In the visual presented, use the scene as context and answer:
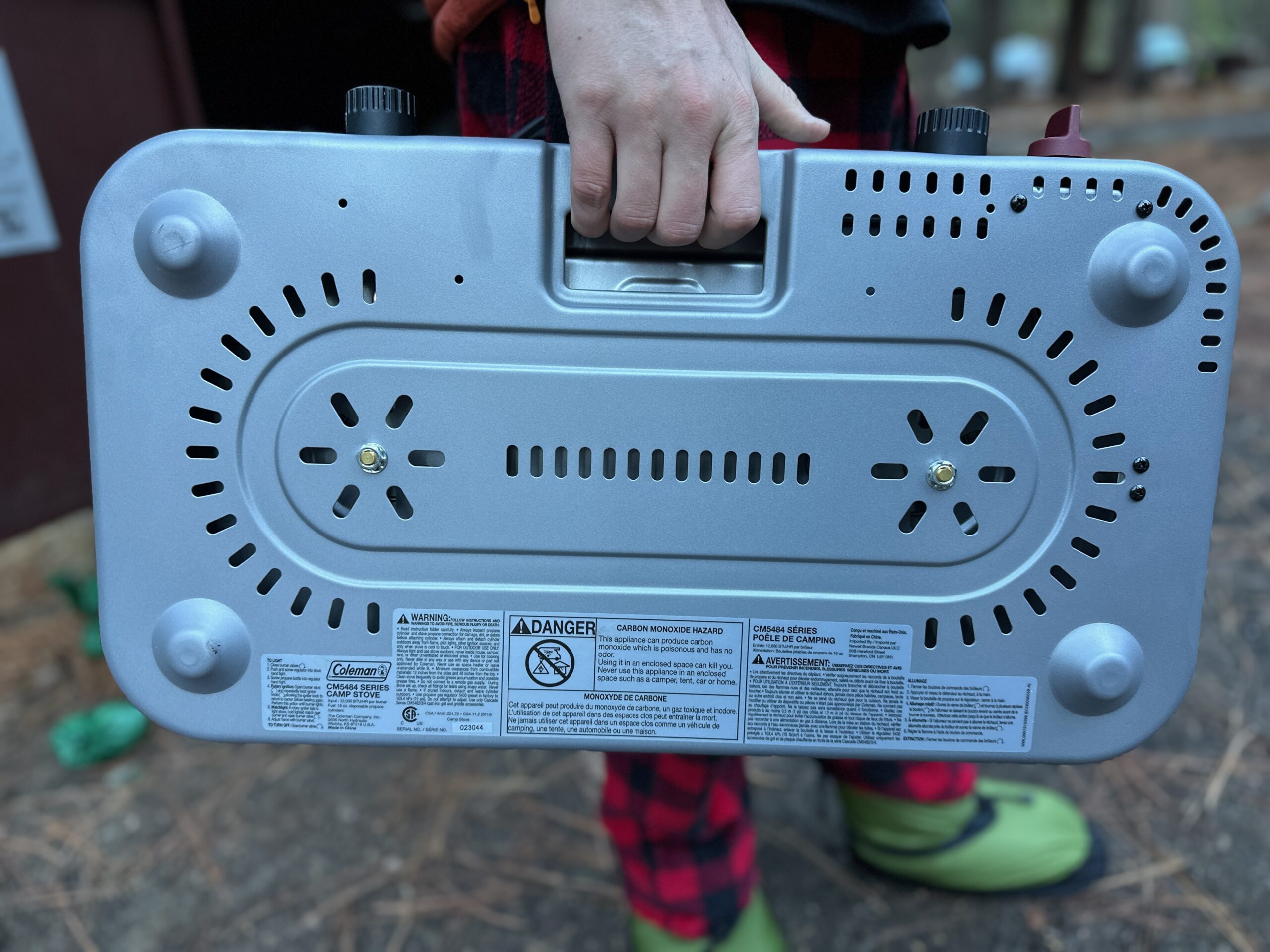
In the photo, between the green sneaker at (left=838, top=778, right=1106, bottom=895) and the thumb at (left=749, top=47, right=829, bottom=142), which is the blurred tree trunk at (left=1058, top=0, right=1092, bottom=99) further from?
the thumb at (left=749, top=47, right=829, bottom=142)

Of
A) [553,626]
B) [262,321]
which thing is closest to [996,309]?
[553,626]

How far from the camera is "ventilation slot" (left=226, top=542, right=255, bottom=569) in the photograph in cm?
53

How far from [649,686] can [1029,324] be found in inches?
12.8

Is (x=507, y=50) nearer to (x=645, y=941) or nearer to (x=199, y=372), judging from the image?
(x=199, y=372)

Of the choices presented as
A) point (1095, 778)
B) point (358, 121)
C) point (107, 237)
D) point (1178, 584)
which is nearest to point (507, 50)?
point (358, 121)

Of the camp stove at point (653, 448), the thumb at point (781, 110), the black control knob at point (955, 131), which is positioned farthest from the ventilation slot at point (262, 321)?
the black control knob at point (955, 131)

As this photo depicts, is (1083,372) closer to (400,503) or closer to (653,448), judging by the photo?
(653,448)

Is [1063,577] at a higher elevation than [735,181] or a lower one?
lower

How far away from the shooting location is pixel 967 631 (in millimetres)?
532

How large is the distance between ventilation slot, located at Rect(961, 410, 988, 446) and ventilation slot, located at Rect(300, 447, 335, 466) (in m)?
0.40

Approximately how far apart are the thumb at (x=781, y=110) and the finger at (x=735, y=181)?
33mm

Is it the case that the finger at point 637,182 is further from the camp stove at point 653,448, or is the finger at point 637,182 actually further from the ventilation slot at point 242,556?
the ventilation slot at point 242,556

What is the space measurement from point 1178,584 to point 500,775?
79 cm

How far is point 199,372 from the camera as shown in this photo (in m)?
0.50
